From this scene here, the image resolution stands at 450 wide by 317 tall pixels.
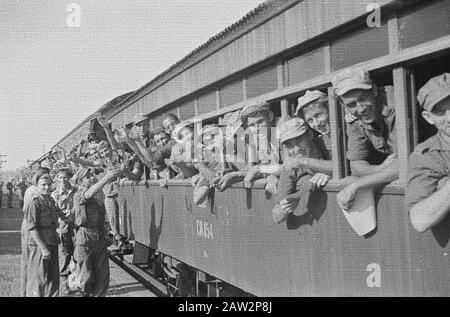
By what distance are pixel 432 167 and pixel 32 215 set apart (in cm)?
420

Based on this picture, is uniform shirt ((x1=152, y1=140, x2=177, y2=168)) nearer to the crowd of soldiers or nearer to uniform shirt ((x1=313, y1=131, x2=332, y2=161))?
the crowd of soldiers

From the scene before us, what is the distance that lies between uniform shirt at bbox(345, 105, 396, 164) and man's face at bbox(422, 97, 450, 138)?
0.50m

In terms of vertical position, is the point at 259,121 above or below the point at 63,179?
above

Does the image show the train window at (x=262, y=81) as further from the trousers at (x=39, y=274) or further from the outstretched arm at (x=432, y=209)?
the trousers at (x=39, y=274)

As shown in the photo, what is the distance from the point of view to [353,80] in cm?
250

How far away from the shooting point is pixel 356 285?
2859 mm

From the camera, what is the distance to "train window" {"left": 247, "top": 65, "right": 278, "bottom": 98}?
374 cm

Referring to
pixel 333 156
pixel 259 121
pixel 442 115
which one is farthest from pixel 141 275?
pixel 442 115

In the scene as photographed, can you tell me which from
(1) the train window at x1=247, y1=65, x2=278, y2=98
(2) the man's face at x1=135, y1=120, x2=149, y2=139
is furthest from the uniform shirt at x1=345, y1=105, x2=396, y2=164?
(2) the man's face at x1=135, y1=120, x2=149, y2=139

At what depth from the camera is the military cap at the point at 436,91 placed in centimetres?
204

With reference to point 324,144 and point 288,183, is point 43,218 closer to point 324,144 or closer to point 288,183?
point 288,183

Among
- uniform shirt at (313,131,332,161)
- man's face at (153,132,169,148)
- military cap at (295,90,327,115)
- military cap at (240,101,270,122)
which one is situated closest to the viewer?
military cap at (295,90,327,115)
